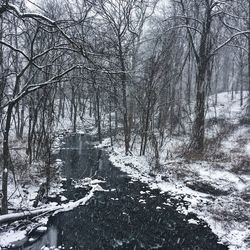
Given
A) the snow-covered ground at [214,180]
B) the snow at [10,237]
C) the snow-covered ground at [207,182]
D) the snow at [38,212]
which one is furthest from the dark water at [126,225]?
the snow-covered ground at [214,180]

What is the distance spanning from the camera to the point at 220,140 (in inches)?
697

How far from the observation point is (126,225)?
8.65 meters

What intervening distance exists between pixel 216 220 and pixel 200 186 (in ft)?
9.60

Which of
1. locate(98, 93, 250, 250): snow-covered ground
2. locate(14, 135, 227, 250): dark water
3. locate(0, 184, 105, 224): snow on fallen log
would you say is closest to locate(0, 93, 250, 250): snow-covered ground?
locate(98, 93, 250, 250): snow-covered ground

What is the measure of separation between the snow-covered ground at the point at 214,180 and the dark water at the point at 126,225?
1.90ft

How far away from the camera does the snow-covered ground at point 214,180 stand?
8.89 meters

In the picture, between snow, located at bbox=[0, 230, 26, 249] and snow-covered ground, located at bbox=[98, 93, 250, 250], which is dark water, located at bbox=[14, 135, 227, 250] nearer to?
snow, located at bbox=[0, 230, 26, 249]

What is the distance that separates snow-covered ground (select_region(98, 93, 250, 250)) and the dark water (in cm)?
58

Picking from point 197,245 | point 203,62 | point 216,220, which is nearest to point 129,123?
point 203,62

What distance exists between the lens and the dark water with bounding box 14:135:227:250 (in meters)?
7.62

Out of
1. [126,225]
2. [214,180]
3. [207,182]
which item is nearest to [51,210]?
[126,225]

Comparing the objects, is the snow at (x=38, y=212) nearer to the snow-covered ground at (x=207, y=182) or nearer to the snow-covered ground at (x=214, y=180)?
the snow-covered ground at (x=207, y=182)

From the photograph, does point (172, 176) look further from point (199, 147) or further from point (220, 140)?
point (220, 140)

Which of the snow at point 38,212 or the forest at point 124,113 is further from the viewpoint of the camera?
the forest at point 124,113
